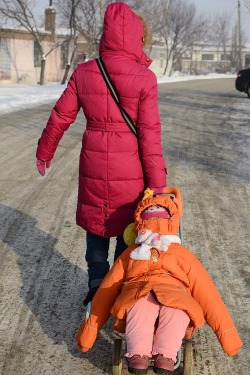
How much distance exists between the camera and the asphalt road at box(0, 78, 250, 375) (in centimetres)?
296

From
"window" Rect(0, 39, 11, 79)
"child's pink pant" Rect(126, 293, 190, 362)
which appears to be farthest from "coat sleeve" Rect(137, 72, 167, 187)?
"window" Rect(0, 39, 11, 79)

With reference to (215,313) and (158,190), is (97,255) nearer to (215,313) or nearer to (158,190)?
(158,190)

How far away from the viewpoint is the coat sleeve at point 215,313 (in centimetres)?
264

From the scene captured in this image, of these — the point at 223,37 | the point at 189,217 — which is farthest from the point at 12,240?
the point at 223,37

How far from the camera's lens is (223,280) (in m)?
3.91

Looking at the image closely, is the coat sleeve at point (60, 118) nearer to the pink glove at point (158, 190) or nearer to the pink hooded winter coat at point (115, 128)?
the pink hooded winter coat at point (115, 128)

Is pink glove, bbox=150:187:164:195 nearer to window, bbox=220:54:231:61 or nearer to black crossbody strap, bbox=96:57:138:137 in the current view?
black crossbody strap, bbox=96:57:138:137

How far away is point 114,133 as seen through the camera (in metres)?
3.05

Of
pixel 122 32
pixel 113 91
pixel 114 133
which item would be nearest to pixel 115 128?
pixel 114 133

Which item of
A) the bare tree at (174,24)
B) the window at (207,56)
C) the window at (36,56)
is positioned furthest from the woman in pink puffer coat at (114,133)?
the window at (207,56)

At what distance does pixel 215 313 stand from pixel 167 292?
0.98 feet

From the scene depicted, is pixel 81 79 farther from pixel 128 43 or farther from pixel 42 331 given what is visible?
pixel 42 331

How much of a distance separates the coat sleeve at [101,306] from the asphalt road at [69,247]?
0.15 metres

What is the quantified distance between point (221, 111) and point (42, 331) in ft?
41.4
